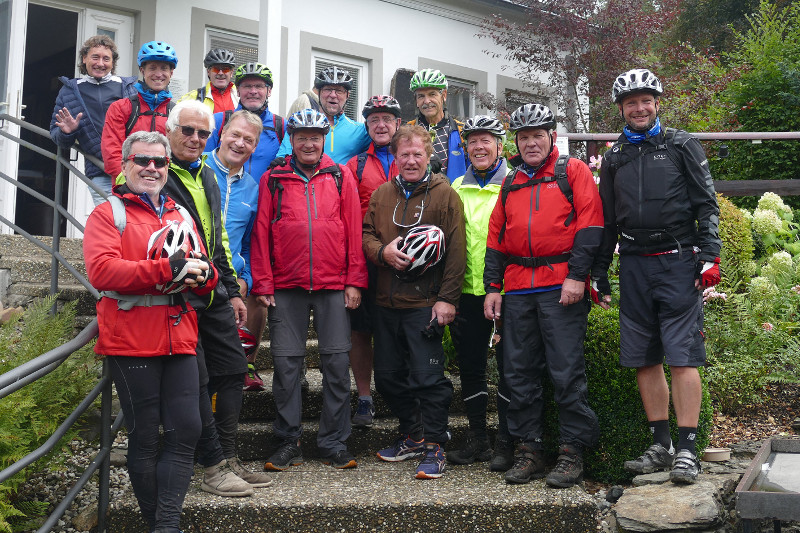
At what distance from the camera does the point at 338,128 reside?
19.4ft

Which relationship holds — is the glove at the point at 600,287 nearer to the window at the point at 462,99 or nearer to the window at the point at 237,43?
the window at the point at 237,43

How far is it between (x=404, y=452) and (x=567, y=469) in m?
1.08

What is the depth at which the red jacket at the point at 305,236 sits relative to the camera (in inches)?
191

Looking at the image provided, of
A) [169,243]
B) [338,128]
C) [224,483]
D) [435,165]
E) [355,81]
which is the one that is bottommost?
[224,483]

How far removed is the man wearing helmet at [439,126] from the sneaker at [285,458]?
224cm

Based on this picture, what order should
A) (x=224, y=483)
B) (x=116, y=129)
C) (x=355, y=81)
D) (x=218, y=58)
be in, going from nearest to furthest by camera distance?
(x=224, y=483)
(x=116, y=129)
(x=218, y=58)
(x=355, y=81)

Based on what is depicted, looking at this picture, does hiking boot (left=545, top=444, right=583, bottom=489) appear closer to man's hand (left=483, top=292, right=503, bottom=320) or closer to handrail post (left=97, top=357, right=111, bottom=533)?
man's hand (left=483, top=292, right=503, bottom=320)

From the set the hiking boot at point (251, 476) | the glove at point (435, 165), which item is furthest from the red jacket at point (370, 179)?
the hiking boot at point (251, 476)

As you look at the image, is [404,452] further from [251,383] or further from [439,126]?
[439,126]

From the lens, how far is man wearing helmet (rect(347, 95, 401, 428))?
5.28 meters

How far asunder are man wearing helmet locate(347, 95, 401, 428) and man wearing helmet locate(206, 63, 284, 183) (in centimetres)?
59

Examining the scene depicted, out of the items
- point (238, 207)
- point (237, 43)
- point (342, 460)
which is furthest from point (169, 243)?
point (237, 43)

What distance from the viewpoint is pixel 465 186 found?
17.2ft

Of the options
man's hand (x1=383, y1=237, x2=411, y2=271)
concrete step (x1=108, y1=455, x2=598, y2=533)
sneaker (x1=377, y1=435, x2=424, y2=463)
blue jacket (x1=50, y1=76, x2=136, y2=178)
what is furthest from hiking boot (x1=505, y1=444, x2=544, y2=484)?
blue jacket (x1=50, y1=76, x2=136, y2=178)
